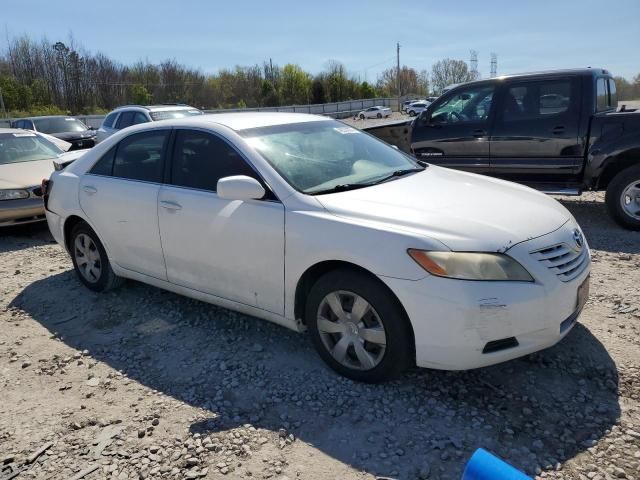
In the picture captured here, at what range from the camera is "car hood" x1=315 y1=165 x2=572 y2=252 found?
2.78m

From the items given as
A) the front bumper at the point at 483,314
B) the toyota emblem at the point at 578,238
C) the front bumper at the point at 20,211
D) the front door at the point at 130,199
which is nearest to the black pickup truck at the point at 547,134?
the toyota emblem at the point at 578,238

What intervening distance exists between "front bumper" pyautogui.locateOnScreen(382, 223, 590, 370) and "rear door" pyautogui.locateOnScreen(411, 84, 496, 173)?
15.7 feet

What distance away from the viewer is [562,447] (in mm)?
2508

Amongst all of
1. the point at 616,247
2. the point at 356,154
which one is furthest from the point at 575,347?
the point at 616,247

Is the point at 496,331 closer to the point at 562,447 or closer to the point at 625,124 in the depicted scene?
the point at 562,447

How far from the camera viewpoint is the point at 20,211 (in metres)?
7.00

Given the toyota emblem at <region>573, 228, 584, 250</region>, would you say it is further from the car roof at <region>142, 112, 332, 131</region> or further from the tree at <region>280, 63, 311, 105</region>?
the tree at <region>280, 63, 311, 105</region>

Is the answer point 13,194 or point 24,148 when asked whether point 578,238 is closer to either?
point 13,194

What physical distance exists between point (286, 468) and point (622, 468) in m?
1.56

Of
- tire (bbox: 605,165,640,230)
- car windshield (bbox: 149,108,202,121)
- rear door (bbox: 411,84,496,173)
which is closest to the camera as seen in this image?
tire (bbox: 605,165,640,230)

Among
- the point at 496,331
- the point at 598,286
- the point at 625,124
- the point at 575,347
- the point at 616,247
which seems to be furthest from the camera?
the point at 625,124

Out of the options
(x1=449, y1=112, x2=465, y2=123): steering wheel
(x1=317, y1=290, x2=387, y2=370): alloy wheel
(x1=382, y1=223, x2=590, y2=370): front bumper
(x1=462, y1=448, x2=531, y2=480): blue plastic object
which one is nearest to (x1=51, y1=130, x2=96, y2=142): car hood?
(x1=449, y1=112, x2=465, y2=123): steering wheel

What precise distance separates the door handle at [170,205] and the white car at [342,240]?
1.2 inches

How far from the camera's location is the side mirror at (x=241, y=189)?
3.23 meters
